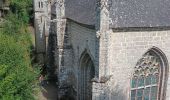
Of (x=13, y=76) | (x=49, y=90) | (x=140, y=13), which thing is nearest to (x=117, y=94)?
(x=140, y=13)

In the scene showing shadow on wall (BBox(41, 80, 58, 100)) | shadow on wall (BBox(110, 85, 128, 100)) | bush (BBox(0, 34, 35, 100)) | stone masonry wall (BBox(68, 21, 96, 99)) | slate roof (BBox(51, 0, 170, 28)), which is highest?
slate roof (BBox(51, 0, 170, 28))

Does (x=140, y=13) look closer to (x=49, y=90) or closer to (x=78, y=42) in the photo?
(x=78, y=42)

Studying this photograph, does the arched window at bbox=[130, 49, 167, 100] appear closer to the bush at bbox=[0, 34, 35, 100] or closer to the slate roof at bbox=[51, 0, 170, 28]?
the slate roof at bbox=[51, 0, 170, 28]

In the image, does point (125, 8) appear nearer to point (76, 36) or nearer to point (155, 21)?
point (155, 21)

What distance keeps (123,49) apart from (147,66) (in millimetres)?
2006

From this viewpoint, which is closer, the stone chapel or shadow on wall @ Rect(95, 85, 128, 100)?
the stone chapel

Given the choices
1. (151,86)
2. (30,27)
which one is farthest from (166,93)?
(30,27)

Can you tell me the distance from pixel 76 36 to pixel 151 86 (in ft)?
17.8

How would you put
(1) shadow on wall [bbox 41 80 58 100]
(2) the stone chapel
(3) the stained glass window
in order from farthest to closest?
(1) shadow on wall [bbox 41 80 58 100] < (3) the stained glass window < (2) the stone chapel

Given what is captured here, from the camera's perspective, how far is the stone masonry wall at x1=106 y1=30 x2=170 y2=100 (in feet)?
40.2

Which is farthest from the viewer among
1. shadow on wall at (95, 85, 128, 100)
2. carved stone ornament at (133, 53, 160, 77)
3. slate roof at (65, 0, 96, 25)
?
slate roof at (65, 0, 96, 25)

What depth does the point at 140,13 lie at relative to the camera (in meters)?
12.7

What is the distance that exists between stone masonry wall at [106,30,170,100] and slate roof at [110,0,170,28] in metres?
0.45

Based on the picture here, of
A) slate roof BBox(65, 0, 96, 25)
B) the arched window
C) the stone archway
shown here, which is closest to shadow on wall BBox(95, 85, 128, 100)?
the arched window
